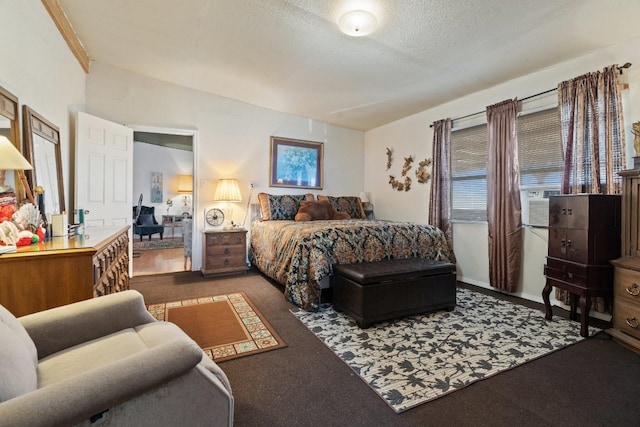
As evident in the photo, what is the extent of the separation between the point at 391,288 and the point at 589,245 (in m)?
1.54

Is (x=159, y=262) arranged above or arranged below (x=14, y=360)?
below

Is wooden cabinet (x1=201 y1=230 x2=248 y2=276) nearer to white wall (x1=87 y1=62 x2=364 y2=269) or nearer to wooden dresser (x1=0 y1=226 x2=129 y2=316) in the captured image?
white wall (x1=87 y1=62 x2=364 y2=269)

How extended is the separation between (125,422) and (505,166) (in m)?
3.75

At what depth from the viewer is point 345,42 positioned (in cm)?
280

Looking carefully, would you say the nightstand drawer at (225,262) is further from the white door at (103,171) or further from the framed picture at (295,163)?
the framed picture at (295,163)

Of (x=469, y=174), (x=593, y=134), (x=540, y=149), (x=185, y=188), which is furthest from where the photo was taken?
(x=185, y=188)

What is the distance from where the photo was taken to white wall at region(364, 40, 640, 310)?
255 cm

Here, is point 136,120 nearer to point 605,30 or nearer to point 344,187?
point 344,187

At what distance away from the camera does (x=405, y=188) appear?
15.4ft

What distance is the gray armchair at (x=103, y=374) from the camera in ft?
2.28

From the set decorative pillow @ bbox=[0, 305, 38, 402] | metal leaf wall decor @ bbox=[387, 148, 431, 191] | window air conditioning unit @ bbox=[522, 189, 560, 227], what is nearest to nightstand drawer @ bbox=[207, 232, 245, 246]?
metal leaf wall decor @ bbox=[387, 148, 431, 191]

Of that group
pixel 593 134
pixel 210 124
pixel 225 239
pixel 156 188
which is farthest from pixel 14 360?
pixel 156 188

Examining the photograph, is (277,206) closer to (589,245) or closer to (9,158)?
(9,158)

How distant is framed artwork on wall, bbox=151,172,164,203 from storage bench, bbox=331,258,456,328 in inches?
280
